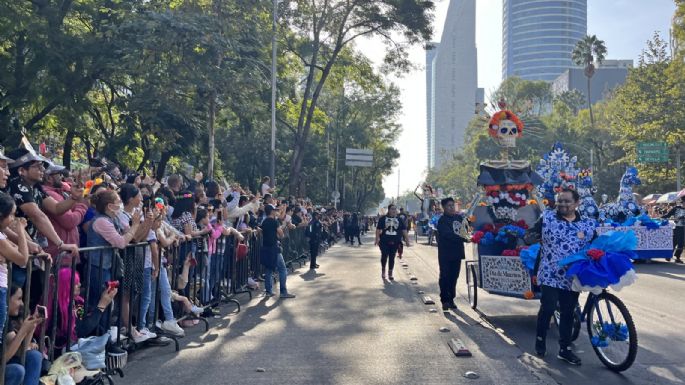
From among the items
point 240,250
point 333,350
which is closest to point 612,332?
point 333,350

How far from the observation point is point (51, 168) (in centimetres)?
808

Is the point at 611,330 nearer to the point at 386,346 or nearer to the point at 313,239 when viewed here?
the point at 386,346

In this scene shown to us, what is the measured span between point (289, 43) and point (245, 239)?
775 inches

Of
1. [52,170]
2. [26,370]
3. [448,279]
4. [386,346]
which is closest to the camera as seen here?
[26,370]

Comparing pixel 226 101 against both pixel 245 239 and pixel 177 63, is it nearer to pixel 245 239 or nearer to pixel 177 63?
pixel 177 63

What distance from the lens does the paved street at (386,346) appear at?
6.39 metres

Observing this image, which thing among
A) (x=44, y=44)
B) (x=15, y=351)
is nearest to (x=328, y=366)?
(x=15, y=351)

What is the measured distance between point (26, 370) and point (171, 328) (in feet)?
11.3

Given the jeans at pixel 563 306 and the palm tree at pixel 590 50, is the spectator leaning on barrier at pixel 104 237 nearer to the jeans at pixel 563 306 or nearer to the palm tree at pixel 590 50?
the jeans at pixel 563 306

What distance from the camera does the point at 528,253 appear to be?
7895mm

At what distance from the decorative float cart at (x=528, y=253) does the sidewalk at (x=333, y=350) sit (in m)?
0.82

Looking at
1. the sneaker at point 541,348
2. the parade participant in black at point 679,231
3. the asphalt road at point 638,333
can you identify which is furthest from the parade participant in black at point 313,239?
the sneaker at point 541,348

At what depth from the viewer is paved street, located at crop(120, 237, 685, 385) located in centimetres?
639

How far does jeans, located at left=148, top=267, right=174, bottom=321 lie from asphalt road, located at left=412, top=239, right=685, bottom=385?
422 centimetres
